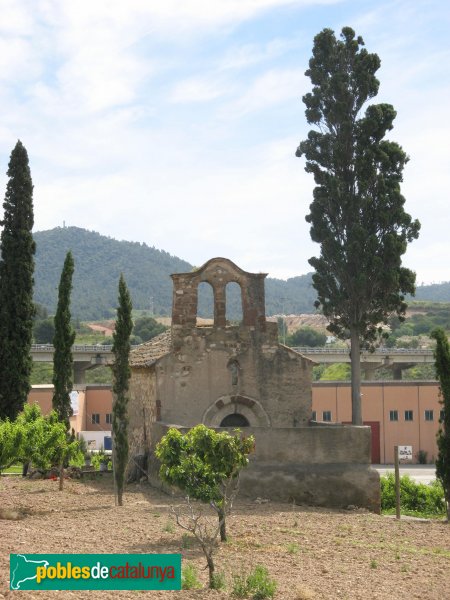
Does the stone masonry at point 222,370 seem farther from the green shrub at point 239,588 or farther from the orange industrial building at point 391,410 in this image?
the orange industrial building at point 391,410

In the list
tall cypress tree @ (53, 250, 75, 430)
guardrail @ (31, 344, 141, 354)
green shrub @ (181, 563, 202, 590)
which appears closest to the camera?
green shrub @ (181, 563, 202, 590)

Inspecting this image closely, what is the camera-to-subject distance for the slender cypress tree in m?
18.6

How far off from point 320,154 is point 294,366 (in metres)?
12.1

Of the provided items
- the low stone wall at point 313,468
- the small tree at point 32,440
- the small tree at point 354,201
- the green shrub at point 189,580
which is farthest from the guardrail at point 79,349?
the green shrub at point 189,580

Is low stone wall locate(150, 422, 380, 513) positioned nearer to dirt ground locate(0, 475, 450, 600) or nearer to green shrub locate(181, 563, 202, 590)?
dirt ground locate(0, 475, 450, 600)

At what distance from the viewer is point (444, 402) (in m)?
18.9

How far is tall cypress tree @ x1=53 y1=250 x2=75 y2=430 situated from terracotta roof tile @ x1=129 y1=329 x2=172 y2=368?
2.33 m

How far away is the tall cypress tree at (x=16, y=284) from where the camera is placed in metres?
26.2

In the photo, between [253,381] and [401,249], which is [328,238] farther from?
[253,381]

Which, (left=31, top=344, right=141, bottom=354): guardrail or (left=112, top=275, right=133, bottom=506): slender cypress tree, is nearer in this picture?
(left=112, top=275, right=133, bottom=506): slender cypress tree

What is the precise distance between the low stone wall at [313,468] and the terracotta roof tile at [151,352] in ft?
16.0

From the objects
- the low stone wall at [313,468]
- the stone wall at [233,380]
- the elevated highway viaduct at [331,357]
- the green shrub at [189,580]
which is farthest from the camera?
the elevated highway viaduct at [331,357]

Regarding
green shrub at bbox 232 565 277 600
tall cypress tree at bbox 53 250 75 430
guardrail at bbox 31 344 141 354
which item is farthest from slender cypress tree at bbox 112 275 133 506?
guardrail at bbox 31 344 141 354

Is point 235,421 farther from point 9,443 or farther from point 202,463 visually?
point 202,463
